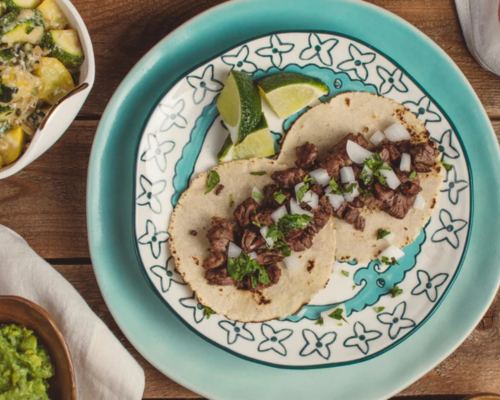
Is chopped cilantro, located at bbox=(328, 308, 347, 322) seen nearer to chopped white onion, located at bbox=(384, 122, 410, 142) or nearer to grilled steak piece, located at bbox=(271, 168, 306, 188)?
grilled steak piece, located at bbox=(271, 168, 306, 188)

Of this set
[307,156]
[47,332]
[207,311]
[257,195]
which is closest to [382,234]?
[307,156]

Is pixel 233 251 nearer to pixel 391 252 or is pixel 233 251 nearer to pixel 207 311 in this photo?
pixel 207 311

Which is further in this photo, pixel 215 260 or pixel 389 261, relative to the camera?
pixel 389 261

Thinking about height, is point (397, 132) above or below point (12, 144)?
above

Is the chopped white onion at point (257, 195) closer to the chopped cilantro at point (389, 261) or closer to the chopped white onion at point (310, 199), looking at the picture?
the chopped white onion at point (310, 199)

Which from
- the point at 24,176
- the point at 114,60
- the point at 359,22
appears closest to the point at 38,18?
the point at 114,60

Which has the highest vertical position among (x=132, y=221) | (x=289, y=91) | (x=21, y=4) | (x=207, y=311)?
(x=21, y=4)

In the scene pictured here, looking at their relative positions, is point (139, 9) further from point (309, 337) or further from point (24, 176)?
point (309, 337)
